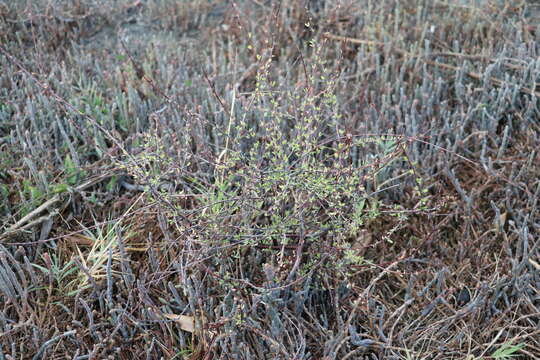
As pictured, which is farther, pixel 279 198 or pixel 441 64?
pixel 441 64

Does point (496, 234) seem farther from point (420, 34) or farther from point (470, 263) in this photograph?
point (420, 34)

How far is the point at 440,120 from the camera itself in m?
2.79

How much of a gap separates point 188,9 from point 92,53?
68cm

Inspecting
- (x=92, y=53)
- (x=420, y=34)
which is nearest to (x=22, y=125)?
(x=92, y=53)

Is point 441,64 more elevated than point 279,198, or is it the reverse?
point 441,64

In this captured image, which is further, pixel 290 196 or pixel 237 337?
pixel 290 196

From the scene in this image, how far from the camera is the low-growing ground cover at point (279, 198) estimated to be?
6.34 ft

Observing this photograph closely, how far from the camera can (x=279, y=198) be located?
6.39 feet

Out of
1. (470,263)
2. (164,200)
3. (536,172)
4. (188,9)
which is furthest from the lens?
(188,9)

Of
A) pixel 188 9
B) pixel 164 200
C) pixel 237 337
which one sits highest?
pixel 188 9

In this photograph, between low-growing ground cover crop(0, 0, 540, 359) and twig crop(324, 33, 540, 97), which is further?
twig crop(324, 33, 540, 97)

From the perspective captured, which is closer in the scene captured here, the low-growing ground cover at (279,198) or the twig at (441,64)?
the low-growing ground cover at (279,198)

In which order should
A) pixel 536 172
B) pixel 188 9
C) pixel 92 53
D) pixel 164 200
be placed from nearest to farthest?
1. pixel 164 200
2. pixel 536 172
3. pixel 92 53
4. pixel 188 9

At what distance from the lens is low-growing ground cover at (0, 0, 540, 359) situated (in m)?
1.93
